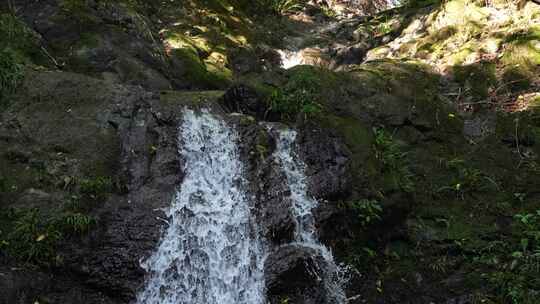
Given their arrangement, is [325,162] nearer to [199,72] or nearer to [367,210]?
[367,210]

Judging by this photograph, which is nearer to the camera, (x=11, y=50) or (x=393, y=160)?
(x=11, y=50)

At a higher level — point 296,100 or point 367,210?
point 296,100

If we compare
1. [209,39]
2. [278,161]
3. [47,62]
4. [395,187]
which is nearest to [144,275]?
[278,161]

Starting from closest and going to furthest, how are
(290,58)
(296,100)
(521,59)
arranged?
(296,100), (521,59), (290,58)

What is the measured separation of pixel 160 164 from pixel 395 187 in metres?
4.58

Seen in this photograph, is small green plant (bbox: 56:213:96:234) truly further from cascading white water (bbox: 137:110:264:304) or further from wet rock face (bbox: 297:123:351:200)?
wet rock face (bbox: 297:123:351:200)

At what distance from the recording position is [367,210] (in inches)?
317

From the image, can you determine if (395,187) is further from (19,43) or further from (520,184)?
(19,43)

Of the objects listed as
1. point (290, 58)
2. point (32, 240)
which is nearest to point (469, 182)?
point (32, 240)

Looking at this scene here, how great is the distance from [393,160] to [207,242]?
4.31 metres

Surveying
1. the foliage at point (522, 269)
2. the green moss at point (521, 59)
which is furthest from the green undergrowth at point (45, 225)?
the green moss at point (521, 59)

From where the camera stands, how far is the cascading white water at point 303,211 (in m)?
7.31

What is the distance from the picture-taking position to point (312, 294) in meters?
6.89

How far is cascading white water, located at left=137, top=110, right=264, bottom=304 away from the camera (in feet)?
21.8
